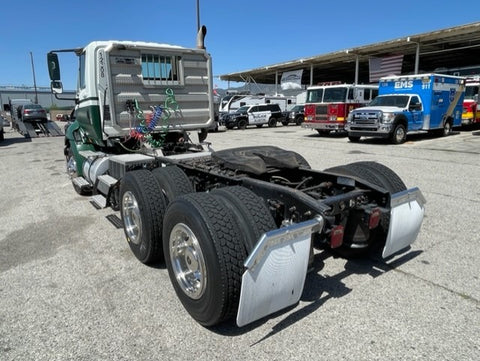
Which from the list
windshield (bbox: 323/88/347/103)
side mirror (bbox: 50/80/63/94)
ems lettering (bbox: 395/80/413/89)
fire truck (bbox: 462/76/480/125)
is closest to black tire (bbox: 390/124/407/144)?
ems lettering (bbox: 395/80/413/89)

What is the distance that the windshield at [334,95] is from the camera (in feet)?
60.7

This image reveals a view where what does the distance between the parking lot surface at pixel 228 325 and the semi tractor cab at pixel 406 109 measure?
9.97 metres

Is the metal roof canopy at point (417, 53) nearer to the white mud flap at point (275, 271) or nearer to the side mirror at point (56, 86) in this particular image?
the side mirror at point (56, 86)

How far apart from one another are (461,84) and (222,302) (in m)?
18.7

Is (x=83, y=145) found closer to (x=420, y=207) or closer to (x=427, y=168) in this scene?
(x=420, y=207)

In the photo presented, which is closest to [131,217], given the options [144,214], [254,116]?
[144,214]

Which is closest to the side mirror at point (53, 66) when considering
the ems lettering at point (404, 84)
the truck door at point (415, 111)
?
the truck door at point (415, 111)

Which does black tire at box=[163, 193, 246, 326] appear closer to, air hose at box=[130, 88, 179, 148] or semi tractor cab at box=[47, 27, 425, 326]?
semi tractor cab at box=[47, 27, 425, 326]

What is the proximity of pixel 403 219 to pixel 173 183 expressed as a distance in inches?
87.8

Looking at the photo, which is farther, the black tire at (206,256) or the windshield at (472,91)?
the windshield at (472,91)

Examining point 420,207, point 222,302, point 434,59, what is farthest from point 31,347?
point 434,59

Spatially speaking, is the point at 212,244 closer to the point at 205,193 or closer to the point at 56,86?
the point at 205,193

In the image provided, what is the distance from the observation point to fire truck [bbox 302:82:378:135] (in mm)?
18391

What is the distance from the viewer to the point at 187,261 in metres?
2.96
